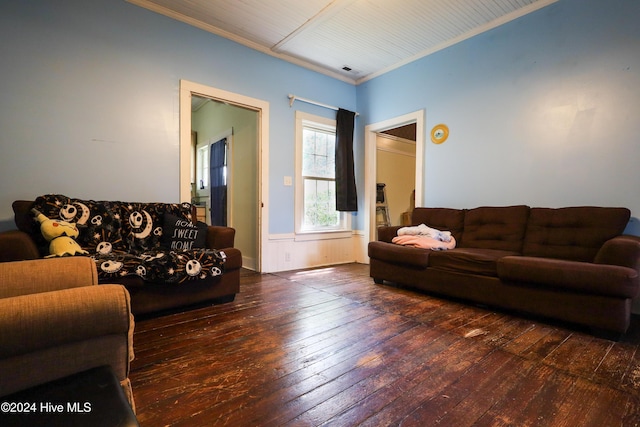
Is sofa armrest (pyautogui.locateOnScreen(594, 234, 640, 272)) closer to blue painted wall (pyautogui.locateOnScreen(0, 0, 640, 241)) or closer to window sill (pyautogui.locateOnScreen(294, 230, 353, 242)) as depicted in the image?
blue painted wall (pyautogui.locateOnScreen(0, 0, 640, 241))

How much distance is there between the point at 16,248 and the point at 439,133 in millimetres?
4050

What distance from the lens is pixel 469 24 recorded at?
327 cm

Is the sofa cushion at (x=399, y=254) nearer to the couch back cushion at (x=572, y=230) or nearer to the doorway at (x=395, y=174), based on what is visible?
the couch back cushion at (x=572, y=230)

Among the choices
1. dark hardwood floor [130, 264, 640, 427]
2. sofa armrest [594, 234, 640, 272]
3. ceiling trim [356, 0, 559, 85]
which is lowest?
dark hardwood floor [130, 264, 640, 427]

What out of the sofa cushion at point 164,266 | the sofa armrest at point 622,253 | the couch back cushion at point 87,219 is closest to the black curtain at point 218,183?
the couch back cushion at point 87,219

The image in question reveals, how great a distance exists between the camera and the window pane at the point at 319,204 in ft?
14.2

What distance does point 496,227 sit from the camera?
9.77ft

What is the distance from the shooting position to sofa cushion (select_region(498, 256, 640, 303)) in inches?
72.6

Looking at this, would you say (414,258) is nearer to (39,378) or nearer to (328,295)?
(328,295)

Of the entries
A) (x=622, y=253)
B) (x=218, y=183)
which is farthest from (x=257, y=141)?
(x=622, y=253)

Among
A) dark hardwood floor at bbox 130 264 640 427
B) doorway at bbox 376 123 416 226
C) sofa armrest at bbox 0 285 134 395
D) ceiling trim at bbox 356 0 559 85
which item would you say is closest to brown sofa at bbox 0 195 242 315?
dark hardwood floor at bbox 130 264 640 427

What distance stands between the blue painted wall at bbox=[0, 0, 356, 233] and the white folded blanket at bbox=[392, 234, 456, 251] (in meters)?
2.52

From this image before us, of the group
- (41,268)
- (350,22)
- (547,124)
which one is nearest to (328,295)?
(41,268)

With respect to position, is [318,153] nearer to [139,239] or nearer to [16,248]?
[139,239]
